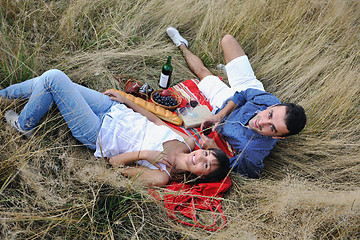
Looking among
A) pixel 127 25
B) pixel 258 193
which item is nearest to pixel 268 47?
pixel 127 25

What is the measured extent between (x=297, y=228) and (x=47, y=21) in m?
4.18

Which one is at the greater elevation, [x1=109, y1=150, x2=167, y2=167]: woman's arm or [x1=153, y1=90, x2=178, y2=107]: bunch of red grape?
[x1=153, y1=90, x2=178, y2=107]: bunch of red grape

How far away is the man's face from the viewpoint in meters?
2.88

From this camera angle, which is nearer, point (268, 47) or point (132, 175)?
point (132, 175)

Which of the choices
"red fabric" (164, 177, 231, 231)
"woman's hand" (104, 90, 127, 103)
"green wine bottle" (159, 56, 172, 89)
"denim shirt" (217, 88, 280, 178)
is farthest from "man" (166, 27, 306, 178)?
"woman's hand" (104, 90, 127, 103)

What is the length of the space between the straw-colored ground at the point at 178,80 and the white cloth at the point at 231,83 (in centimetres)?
37

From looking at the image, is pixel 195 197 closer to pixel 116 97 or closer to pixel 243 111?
pixel 243 111

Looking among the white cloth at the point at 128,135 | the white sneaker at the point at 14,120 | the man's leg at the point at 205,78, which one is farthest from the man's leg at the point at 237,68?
the white sneaker at the point at 14,120

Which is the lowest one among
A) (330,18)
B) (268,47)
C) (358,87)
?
(358,87)

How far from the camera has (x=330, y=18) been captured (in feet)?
14.7

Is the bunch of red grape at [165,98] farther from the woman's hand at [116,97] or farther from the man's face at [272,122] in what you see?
the man's face at [272,122]

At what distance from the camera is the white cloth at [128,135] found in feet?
9.66

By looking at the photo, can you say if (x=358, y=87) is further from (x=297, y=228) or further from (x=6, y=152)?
(x=6, y=152)

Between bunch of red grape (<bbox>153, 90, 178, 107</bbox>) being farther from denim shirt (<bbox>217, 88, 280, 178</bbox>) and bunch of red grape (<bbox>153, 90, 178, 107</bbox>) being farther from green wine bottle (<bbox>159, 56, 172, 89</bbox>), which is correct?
denim shirt (<bbox>217, 88, 280, 178</bbox>)
